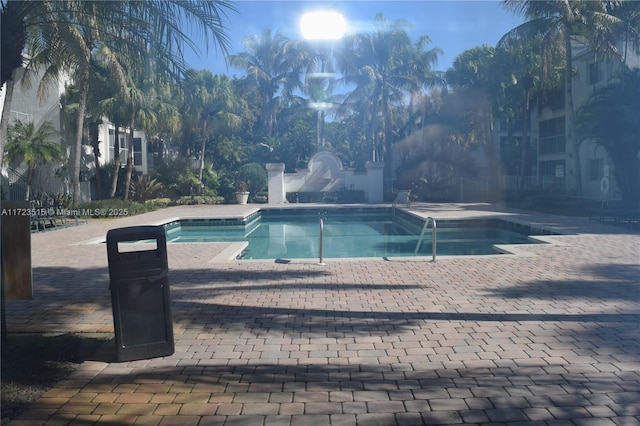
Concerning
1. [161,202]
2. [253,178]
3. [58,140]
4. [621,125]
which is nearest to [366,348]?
[621,125]

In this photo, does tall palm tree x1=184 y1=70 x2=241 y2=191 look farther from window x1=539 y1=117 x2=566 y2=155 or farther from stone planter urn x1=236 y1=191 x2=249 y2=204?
window x1=539 y1=117 x2=566 y2=155

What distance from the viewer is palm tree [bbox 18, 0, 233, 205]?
621 cm

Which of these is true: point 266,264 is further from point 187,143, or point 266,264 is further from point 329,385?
point 187,143

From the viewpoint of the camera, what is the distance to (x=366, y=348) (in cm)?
523

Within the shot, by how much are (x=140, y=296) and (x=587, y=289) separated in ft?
19.7

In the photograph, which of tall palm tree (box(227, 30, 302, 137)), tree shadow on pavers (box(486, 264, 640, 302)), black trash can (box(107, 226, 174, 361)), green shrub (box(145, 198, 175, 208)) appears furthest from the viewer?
tall palm tree (box(227, 30, 302, 137))

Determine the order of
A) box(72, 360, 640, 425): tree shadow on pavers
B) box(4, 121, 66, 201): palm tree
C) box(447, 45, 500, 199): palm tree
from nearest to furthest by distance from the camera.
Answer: box(72, 360, 640, 425): tree shadow on pavers
box(4, 121, 66, 201): palm tree
box(447, 45, 500, 199): palm tree

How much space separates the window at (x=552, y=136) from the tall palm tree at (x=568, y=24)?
706 centimetres

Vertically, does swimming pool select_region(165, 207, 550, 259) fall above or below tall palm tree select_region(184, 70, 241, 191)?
below

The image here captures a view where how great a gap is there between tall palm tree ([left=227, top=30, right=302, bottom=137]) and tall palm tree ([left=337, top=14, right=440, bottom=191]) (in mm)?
5655

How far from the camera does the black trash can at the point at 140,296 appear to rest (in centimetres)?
480

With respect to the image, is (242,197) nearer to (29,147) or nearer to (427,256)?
(29,147)

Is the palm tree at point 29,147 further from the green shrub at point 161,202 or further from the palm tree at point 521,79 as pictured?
the palm tree at point 521,79

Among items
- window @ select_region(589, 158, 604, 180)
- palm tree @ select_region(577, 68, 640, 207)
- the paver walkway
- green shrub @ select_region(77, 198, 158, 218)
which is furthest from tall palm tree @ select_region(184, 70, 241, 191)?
the paver walkway
